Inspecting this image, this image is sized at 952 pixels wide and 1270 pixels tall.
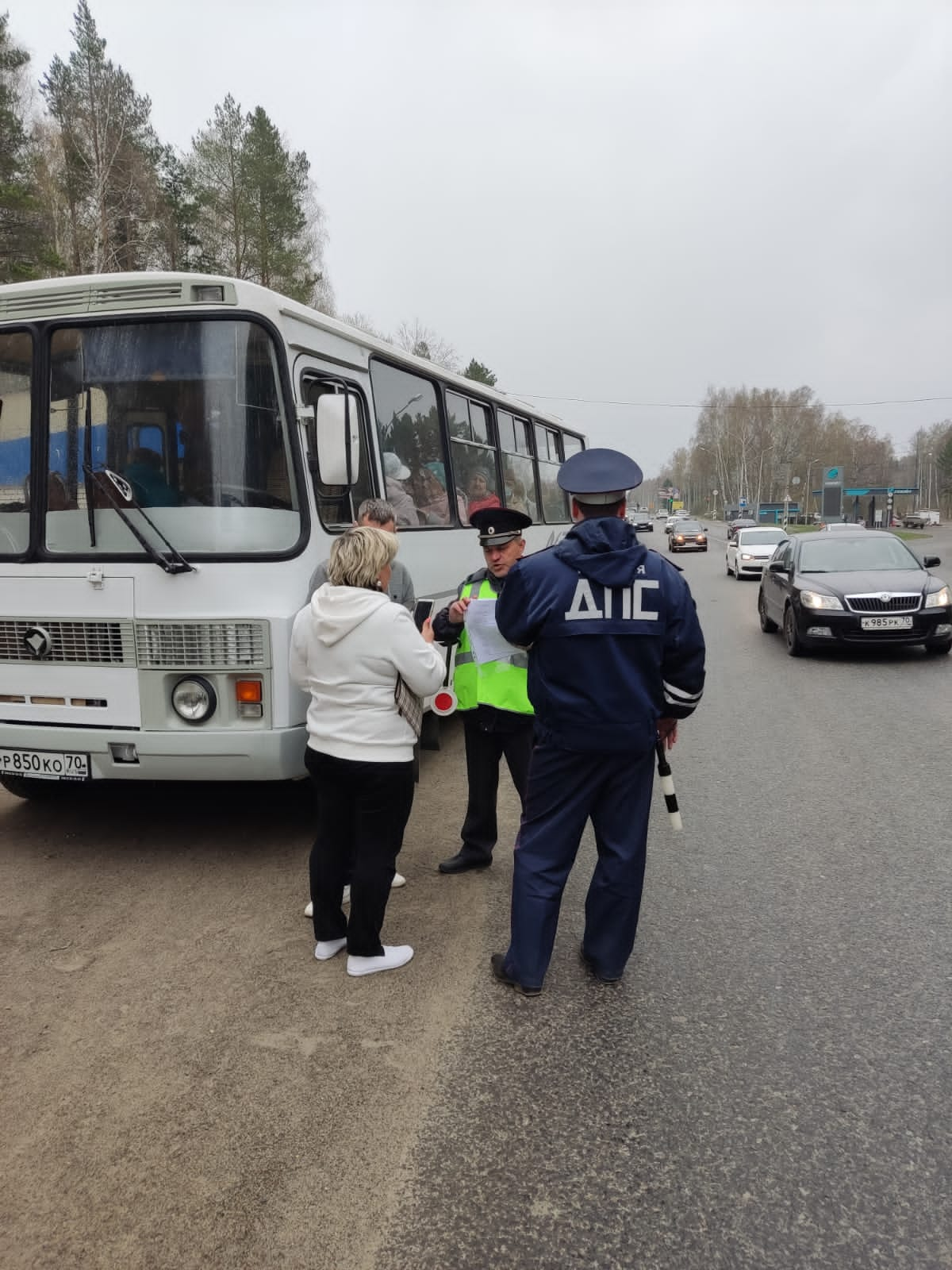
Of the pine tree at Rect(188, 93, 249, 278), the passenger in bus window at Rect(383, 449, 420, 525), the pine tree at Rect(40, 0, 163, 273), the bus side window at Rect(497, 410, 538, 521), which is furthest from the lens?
the pine tree at Rect(188, 93, 249, 278)

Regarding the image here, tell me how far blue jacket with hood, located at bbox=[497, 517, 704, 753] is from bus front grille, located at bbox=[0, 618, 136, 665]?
2.20m

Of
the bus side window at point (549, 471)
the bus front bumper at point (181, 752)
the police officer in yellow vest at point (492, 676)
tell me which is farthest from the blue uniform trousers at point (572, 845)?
the bus side window at point (549, 471)

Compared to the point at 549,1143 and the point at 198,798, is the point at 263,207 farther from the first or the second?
the point at 549,1143

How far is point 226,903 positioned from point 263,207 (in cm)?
4338

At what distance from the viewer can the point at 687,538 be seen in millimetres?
45562

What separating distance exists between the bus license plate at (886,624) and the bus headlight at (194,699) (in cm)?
853

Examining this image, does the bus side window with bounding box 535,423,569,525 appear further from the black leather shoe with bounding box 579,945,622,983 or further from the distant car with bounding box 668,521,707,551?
the distant car with bounding box 668,521,707,551

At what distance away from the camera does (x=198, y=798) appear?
614cm

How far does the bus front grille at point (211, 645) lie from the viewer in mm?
4496

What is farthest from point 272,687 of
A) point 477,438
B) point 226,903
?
point 477,438

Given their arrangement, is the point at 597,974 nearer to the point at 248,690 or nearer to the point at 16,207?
the point at 248,690

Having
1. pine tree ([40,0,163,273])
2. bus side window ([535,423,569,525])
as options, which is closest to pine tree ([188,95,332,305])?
pine tree ([40,0,163,273])

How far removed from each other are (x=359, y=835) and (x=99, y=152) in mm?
39377

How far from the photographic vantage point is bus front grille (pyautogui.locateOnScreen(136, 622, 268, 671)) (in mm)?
4496
